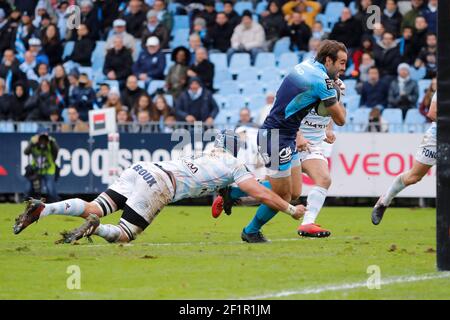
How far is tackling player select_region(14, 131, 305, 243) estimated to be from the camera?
480 inches

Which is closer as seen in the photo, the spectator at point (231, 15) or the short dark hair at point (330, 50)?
the short dark hair at point (330, 50)

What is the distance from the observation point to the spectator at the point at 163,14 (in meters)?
26.8

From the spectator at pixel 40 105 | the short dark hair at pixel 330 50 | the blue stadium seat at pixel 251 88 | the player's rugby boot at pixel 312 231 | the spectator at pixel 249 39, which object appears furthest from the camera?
the spectator at pixel 249 39

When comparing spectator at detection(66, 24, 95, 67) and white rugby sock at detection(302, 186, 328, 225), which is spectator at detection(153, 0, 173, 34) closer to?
spectator at detection(66, 24, 95, 67)

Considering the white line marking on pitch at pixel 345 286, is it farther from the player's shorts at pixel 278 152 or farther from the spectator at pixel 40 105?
the spectator at pixel 40 105

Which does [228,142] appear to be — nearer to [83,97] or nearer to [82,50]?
[83,97]

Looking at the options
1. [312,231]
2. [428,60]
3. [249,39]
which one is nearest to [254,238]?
[312,231]

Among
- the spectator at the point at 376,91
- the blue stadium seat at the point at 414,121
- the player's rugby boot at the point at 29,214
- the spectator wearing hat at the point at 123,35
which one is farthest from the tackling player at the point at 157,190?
the spectator wearing hat at the point at 123,35

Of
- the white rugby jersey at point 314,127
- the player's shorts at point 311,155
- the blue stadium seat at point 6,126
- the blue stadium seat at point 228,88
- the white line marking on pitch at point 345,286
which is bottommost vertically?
the white line marking on pitch at point 345,286

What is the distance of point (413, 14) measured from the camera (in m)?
25.2

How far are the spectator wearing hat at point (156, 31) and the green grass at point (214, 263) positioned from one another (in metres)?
10.4

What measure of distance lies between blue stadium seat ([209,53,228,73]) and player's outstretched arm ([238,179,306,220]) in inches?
531

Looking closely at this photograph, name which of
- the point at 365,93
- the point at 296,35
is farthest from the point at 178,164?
the point at 296,35

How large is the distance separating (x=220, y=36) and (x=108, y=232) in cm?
1472
